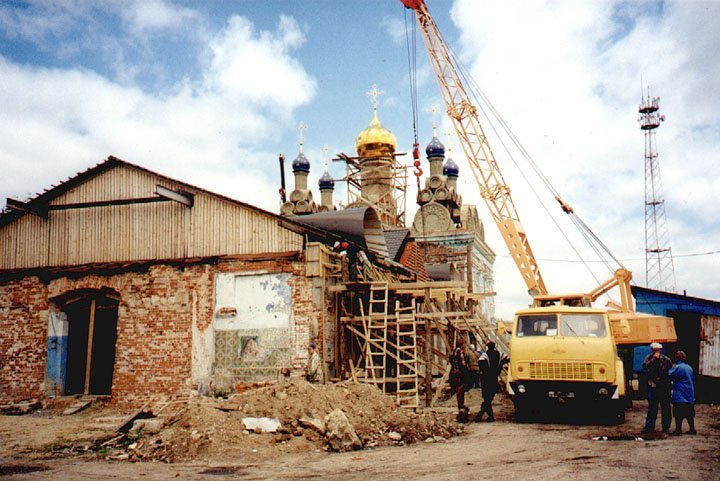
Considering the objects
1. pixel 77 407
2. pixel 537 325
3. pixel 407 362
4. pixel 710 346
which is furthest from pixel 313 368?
pixel 710 346

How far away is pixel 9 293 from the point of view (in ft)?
58.2

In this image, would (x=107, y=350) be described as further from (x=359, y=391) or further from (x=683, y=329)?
(x=683, y=329)

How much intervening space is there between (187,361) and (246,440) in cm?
593

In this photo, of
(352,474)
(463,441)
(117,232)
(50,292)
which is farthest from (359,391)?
(50,292)

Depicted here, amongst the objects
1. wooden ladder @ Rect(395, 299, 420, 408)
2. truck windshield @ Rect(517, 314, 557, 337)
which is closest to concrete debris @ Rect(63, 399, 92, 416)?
wooden ladder @ Rect(395, 299, 420, 408)

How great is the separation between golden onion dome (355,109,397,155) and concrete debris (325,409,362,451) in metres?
35.0

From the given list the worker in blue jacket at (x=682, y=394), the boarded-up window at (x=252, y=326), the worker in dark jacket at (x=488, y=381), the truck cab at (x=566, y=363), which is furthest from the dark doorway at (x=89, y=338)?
the worker in blue jacket at (x=682, y=394)

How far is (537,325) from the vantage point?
14.0 meters

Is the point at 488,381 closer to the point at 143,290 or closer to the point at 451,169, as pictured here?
the point at 143,290

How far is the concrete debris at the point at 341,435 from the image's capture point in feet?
33.9

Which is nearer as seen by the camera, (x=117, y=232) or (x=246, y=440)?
(x=246, y=440)

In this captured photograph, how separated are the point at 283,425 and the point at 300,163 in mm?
40161

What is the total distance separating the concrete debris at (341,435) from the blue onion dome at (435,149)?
35.8m

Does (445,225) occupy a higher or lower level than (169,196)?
higher
